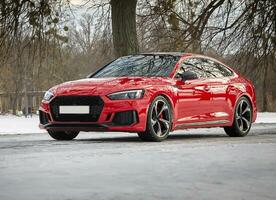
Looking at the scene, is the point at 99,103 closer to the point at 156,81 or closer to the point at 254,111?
the point at 156,81

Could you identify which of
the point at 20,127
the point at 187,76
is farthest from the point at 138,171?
the point at 20,127

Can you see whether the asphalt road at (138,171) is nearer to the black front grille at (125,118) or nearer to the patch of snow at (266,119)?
the black front grille at (125,118)

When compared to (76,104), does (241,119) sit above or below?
below

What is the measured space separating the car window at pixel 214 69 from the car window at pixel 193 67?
142mm

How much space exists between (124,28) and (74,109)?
30.0 feet

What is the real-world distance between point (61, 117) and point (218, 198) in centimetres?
605

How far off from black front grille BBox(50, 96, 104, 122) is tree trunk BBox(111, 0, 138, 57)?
8.68 metres

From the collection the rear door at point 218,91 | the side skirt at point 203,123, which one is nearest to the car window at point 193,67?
the rear door at point 218,91

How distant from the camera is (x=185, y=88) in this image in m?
11.8

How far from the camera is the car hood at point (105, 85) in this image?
10852 mm

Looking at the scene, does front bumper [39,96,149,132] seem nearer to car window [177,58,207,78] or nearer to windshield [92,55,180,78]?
windshield [92,55,180,78]

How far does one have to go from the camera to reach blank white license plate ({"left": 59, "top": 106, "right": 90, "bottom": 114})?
10891 mm

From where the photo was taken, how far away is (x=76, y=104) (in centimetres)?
1093

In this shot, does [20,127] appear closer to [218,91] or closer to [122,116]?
[218,91]
